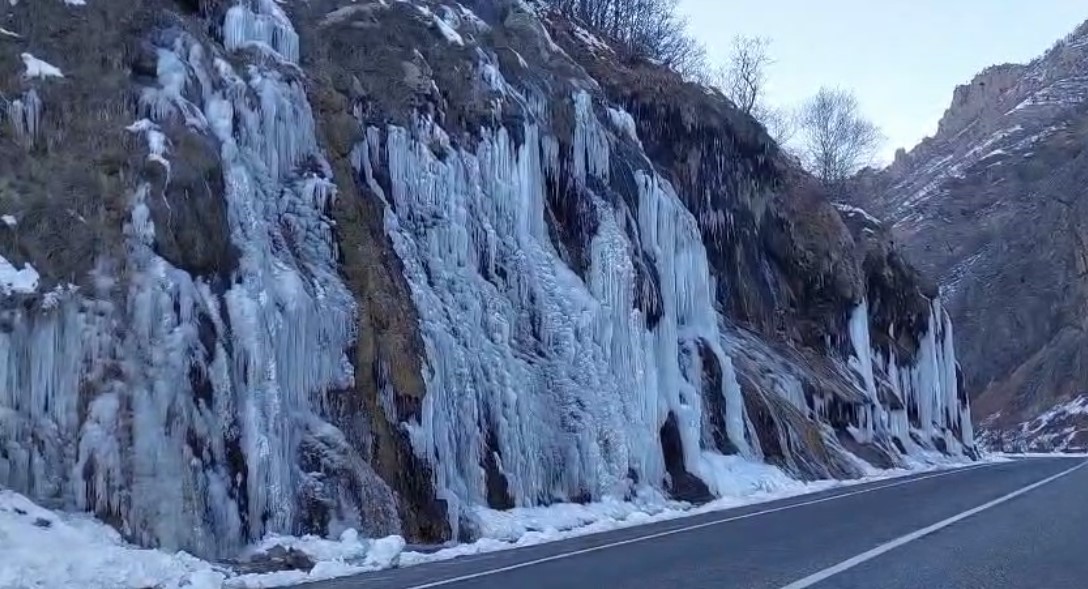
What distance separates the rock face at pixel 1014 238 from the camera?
267 ft

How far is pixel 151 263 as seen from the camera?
13.3 metres

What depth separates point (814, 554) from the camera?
12258mm

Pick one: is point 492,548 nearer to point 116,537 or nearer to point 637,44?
Result: point 116,537

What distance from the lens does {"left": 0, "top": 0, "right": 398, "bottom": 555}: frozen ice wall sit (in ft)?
39.2

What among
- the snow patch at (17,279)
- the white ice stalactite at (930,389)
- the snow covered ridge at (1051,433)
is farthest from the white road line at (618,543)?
the snow covered ridge at (1051,433)

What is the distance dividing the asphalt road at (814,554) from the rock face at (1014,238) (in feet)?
187

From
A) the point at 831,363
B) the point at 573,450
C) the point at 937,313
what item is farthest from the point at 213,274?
the point at 937,313

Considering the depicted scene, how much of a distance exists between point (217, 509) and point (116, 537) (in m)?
1.46

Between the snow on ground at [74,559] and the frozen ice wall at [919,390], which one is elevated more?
the frozen ice wall at [919,390]

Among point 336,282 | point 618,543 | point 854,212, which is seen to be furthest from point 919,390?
point 336,282

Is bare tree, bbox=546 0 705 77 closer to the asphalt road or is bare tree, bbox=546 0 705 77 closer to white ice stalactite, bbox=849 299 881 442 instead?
white ice stalactite, bbox=849 299 881 442

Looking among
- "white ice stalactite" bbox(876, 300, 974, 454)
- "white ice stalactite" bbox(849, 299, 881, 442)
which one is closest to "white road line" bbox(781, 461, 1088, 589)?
"white ice stalactite" bbox(849, 299, 881, 442)

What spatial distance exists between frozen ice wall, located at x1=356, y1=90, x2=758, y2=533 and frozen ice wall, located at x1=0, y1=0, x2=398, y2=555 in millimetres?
1914

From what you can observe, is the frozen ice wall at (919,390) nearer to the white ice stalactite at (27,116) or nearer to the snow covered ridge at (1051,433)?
the snow covered ridge at (1051,433)
